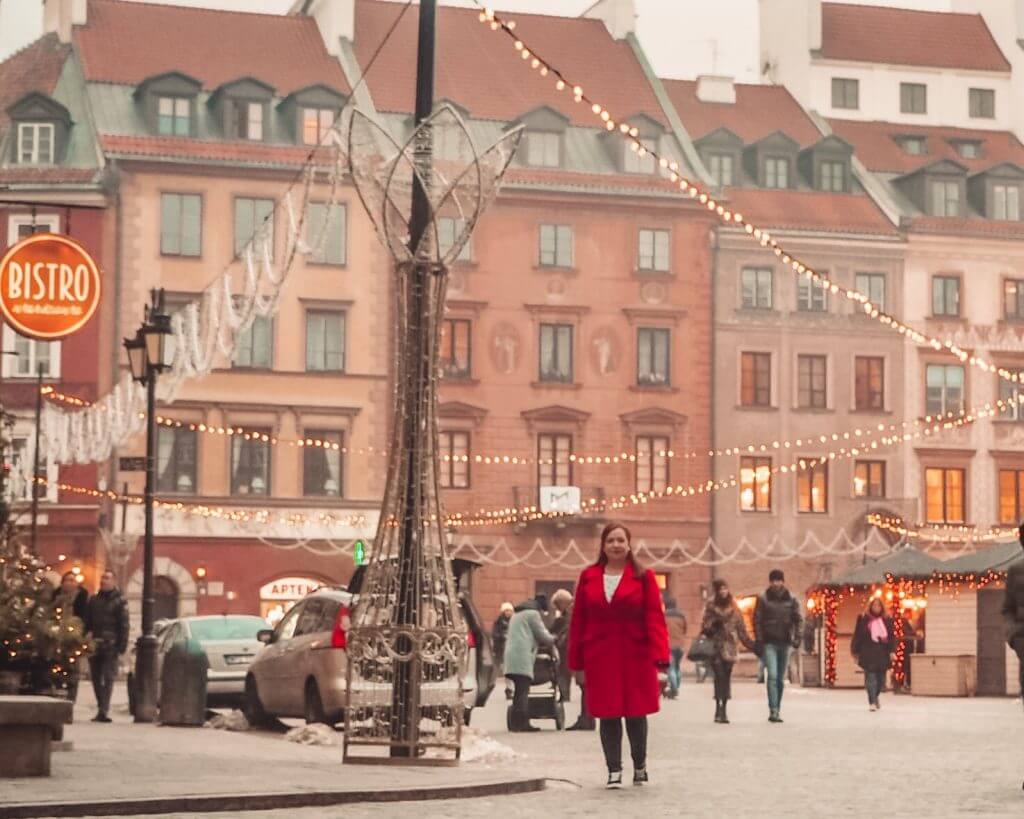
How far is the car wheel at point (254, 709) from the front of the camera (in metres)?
25.9

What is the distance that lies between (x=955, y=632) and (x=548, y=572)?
22198 millimetres

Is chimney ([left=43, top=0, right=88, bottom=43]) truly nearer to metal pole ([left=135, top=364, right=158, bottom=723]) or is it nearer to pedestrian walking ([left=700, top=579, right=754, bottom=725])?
metal pole ([left=135, top=364, right=158, bottom=723])

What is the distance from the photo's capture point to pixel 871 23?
75.8 meters

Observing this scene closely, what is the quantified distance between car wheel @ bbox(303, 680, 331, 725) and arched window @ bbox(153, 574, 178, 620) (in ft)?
115

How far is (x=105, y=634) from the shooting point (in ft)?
90.5

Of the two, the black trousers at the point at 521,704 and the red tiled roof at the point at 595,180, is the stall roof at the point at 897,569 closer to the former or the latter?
the black trousers at the point at 521,704

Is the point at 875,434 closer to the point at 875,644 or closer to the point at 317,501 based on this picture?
the point at 317,501

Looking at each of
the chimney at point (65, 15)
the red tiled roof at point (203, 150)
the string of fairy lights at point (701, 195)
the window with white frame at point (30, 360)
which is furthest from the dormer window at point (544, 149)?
the window with white frame at point (30, 360)

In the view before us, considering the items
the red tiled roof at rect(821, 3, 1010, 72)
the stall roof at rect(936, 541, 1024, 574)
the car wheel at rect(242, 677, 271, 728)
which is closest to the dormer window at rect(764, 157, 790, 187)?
the red tiled roof at rect(821, 3, 1010, 72)

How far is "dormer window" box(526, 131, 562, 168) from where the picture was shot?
64.6 metres

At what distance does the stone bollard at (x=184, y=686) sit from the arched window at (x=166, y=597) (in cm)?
3335

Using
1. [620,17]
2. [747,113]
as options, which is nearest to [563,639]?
[620,17]

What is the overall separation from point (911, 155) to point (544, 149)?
1276cm

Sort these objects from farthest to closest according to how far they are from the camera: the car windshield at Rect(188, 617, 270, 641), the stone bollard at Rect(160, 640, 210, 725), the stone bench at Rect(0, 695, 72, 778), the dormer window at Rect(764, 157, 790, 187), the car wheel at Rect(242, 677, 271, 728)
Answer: the dormer window at Rect(764, 157, 790, 187)
the car windshield at Rect(188, 617, 270, 641)
the car wheel at Rect(242, 677, 271, 728)
the stone bollard at Rect(160, 640, 210, 725)
the stone bench at Rect(0, 695, 72, 778)
